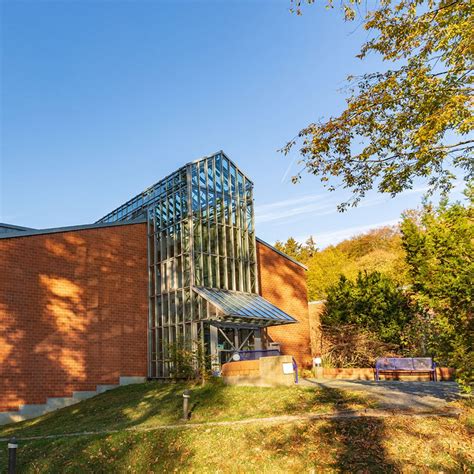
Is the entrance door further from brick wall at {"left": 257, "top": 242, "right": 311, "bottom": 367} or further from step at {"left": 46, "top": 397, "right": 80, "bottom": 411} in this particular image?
step at {"left": 46, "top": 397, "right": 80, "bottom": 411}

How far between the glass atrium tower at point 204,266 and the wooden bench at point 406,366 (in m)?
4.29

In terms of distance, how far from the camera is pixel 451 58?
10.7 meters

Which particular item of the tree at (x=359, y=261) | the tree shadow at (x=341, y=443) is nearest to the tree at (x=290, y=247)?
the tree at (x=359, y=261)

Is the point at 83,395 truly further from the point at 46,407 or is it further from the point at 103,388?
the point at 46,407

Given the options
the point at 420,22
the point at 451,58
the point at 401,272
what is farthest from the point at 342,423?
the point at 401,272

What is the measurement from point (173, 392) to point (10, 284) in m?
7.15

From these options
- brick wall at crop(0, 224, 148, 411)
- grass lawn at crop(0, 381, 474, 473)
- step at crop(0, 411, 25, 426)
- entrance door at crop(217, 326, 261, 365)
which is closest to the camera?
grass lawn at crop(0, 381, 474, 473)

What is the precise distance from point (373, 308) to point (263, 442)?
15.4 metres

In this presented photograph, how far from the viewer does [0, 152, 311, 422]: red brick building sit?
18.2 m

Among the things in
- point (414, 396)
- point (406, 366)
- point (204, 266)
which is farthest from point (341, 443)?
point (204, 266)

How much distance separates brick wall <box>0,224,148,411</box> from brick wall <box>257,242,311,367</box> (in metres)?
6.45

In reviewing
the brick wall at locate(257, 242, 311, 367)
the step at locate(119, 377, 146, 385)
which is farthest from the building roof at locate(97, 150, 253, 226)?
the step at locate(119, 377, 146, 385)

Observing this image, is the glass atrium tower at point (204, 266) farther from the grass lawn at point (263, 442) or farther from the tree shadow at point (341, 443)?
the tree shadow at point (341, 443)

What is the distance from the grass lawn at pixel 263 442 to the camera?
829 centimetres
